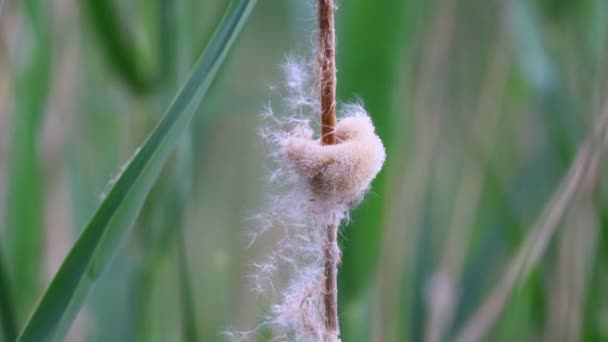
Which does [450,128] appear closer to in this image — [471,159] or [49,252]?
[471,159]

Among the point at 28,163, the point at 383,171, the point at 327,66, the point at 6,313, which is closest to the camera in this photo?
the point at 327,66

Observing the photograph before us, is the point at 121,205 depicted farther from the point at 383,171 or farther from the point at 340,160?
the point at 383,171

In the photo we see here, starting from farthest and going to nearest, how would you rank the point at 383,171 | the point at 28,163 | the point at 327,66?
the point at 28,163, the point at 383,171, the point at 327,66

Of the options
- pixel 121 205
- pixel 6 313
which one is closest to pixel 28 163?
pixel 6 313

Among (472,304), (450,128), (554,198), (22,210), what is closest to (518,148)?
(450,128)

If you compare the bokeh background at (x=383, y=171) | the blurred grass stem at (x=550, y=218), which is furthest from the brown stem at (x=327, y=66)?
the blurred grass stem at (x=550, y=218)

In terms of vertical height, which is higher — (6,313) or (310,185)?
(310,185)

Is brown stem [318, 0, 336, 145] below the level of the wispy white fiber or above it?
above

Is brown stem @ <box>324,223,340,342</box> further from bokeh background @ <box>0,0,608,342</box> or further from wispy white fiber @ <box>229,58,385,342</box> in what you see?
bokeh background @ <box>0,0,608,342</box>

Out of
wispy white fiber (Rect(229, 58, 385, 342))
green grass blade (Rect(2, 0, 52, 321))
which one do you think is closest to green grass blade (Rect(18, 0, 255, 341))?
wispy white fiber (Rect(229, 58, 385, 342))
